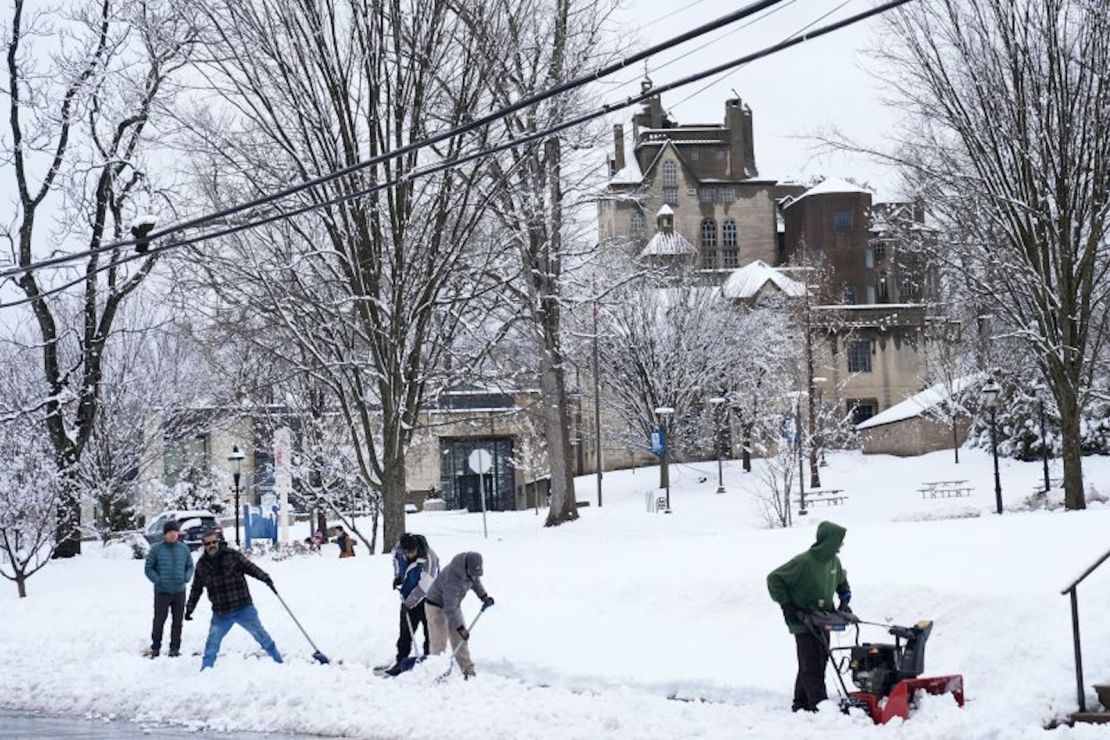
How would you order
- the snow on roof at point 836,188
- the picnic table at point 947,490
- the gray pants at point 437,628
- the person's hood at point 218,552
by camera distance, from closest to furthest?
the gray pants at point 437,628 < the person's hood at point 218,552 < the picnic table at point 947,490 < the snow on roof at point 836,188

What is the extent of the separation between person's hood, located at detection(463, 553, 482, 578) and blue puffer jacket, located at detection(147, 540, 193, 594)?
4767 millimetres

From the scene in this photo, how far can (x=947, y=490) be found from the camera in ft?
146

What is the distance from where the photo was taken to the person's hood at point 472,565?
1437 cm

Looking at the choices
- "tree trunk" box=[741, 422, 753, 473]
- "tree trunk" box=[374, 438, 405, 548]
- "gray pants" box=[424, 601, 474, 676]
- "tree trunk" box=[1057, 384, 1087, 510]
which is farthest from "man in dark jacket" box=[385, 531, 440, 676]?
"tree trunk" box=[741, 422, 753, 473]

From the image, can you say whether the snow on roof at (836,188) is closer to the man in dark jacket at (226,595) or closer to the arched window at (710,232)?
the arched window at (710,232)

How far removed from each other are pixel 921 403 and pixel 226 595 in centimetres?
5456

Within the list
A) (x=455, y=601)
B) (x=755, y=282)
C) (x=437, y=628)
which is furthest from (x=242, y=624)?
(x=755, y=282)

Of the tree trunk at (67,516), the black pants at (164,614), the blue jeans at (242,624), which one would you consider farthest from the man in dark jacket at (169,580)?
the tree trunk at (67,516)

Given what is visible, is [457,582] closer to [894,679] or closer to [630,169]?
[894,679]

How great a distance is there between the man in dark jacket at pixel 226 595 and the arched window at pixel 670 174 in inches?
2840

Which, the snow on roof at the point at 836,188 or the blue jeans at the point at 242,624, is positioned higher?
the snow on roof at the point at 836,188

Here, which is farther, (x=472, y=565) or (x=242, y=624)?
(x=242, y=624)

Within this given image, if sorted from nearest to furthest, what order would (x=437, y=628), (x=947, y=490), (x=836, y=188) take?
(x=437, y=628), (x=947, y=490), (x=836, y=188)

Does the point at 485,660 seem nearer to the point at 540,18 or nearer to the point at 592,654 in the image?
the point at 592,654
